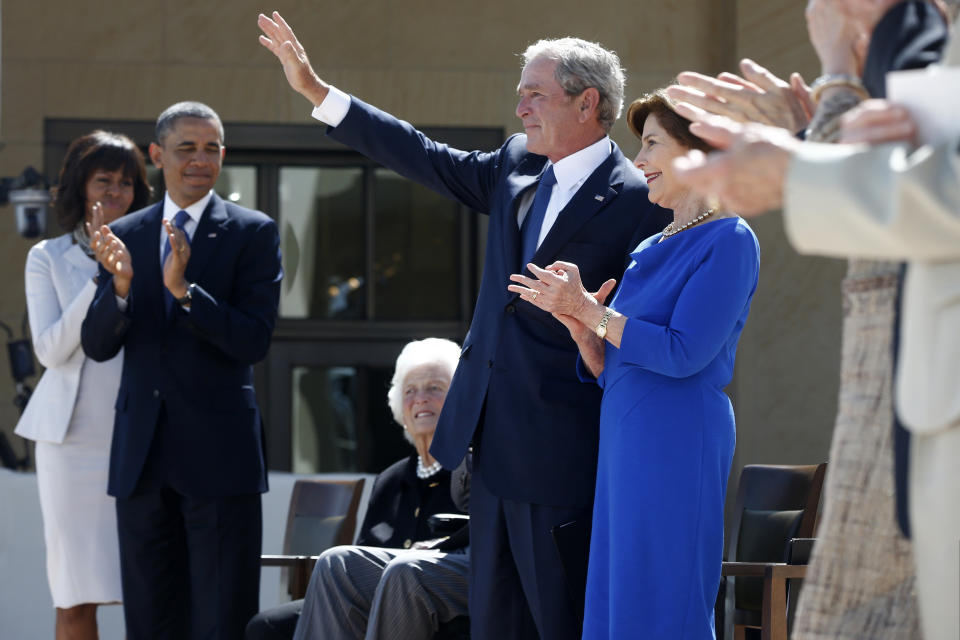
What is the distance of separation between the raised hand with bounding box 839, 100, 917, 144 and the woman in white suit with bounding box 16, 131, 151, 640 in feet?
9.84

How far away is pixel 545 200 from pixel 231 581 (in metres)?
1.51

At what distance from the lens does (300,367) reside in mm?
6312

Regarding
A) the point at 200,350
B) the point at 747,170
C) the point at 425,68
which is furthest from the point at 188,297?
the point at 425,68

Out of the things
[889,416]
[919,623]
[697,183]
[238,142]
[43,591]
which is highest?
[238,142]

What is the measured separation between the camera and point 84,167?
4422 mm

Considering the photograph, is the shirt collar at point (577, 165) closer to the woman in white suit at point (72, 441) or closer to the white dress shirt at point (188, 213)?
the white dress shirt at point (188, 213)

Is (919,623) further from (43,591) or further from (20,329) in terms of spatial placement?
(20,329)

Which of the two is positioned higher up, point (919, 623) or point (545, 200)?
point (545, 200)

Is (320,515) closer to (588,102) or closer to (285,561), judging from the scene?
(285,561)

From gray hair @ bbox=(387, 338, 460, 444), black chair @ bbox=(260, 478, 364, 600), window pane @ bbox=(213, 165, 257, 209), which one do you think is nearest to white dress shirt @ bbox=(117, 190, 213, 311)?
gray hair @ bbox=(387, 338, 460, 444)

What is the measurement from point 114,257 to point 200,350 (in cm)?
37

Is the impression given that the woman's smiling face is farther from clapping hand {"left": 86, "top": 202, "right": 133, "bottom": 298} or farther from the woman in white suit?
the woman in white suit

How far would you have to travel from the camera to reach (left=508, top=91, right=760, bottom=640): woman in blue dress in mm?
2688

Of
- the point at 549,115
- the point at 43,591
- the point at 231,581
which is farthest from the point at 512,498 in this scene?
the point at 43,591
